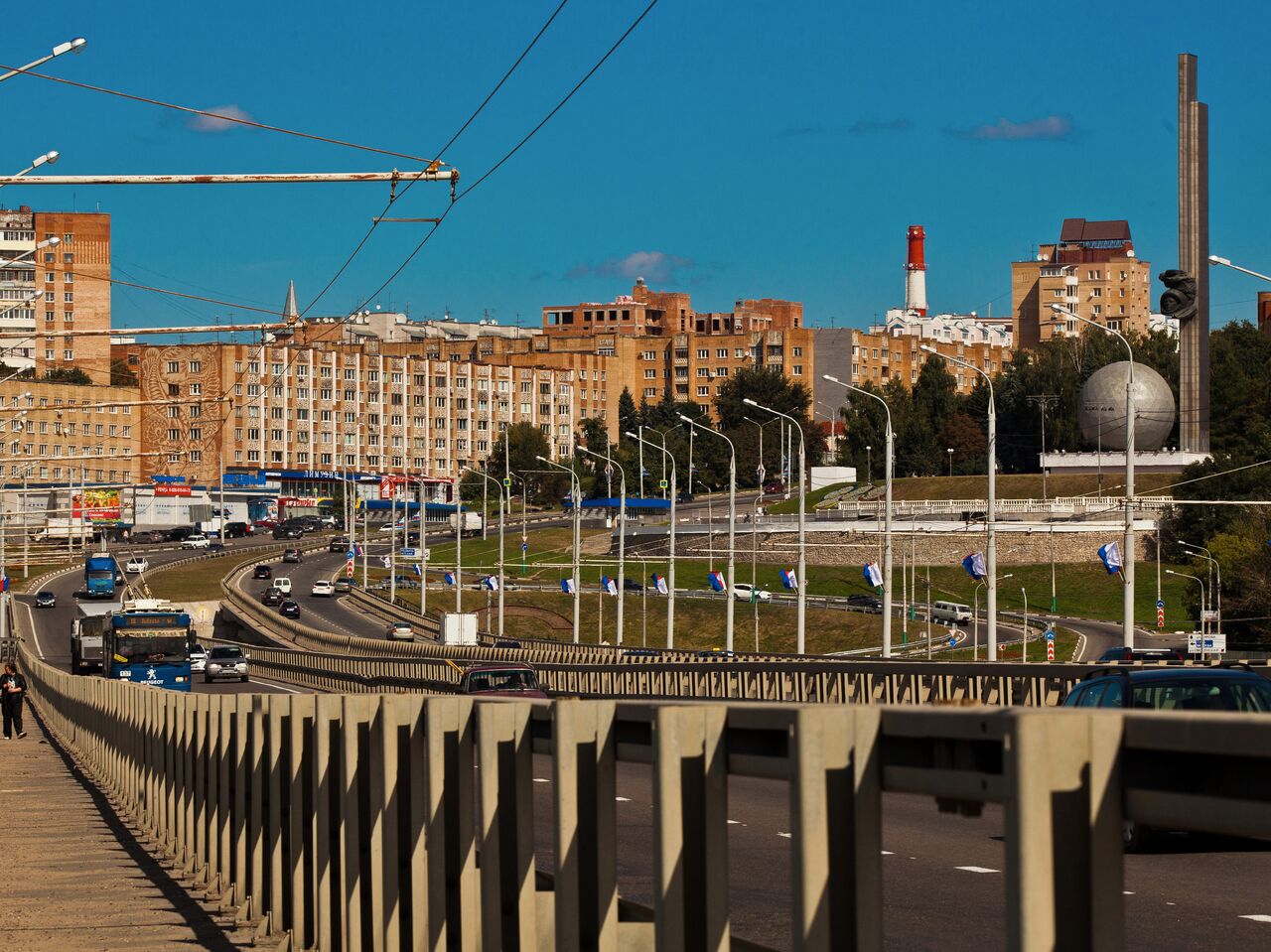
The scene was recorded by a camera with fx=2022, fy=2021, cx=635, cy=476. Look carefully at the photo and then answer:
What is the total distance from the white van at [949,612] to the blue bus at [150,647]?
47079 mm

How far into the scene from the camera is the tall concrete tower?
116062 millimetres

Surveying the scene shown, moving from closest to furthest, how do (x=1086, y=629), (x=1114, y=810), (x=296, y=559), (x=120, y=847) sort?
(x=1114, y=810), (x=120, y=847), (x=1086, y=629), (x=296, y=559)

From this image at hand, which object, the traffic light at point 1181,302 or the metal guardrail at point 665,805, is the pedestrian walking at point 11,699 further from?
the traffic light at point 1181,302

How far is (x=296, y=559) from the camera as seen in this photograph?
139125 millimetres

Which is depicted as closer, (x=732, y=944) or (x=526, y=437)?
(x=732, y=944)

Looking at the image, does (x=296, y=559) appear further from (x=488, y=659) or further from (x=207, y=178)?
(x=207, y=178)

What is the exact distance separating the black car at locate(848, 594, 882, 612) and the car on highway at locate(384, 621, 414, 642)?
22.0 m

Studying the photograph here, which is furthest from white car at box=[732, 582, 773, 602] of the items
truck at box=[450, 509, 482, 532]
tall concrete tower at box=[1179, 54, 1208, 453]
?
truck at box=[450, 509, 482, 532]

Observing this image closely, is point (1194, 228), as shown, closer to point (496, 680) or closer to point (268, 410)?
point (496, 680)

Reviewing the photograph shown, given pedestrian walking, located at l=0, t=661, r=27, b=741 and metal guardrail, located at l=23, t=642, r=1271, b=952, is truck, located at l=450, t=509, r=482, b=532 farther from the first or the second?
metal guardrail, located at l=23, t=642, r=1271, b=952

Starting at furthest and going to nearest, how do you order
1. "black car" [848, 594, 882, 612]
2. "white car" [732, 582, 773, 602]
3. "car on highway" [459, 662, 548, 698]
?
"white car" [732, 582, 773, 602]
"black car" [848, 594, 882, 612]
"car on highway" [459, 662, 548, 698]

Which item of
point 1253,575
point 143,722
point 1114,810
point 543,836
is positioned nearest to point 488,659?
point 143,722

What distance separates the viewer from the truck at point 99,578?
11056 centimetres

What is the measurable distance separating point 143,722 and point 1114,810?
16865 millimetres
